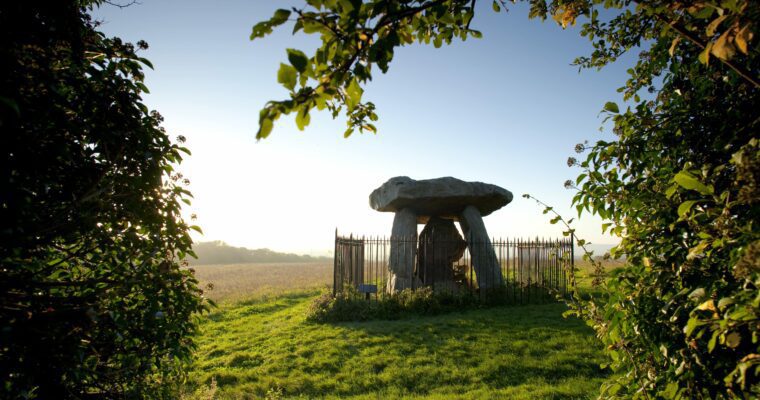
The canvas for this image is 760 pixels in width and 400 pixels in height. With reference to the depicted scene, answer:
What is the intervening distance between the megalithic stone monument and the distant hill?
4025cm

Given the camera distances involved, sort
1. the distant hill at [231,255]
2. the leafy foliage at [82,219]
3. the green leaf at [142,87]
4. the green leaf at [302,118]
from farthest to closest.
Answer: the distant hill at [231,255], the green leaf at [142,87], the leafy foliage at [82,219], the green leaf at [302,118]

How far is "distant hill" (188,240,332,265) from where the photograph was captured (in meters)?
49.4

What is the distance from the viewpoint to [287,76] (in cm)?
131

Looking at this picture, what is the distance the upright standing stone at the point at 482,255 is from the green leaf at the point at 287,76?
37.1 feet

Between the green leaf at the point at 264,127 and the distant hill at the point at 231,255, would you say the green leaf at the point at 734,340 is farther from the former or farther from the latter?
the distant hill at the point at 231,255

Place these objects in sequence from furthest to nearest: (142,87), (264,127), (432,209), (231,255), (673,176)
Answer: (231,255) → (432,209) → (142,87) → (673,176) → (264,127)

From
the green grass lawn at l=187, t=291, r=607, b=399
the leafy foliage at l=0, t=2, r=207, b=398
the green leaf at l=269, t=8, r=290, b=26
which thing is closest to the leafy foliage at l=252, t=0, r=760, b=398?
the green leaf at l=269, t=8, r=290, b=26

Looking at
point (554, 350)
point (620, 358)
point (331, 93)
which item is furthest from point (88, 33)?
point (554, 350)

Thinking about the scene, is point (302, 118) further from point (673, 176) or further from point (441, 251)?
point (441, 251)

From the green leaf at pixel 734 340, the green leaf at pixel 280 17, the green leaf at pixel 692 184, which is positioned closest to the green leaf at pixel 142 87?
the green leaf at pixel 280 17

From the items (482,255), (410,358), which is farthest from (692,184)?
(482,255)

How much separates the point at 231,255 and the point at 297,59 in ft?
177

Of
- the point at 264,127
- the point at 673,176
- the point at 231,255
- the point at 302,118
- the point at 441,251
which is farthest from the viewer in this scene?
the point at 231,255

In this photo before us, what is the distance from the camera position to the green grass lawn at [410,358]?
5344 mm
